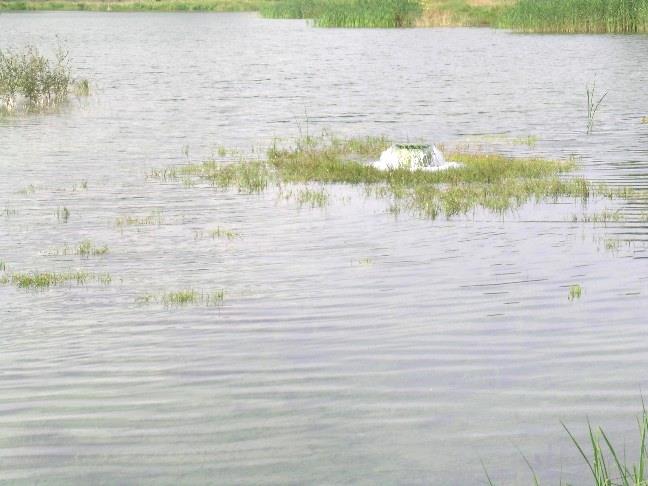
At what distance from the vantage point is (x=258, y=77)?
4747 cm

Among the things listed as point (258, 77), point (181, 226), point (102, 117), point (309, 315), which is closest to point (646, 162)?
point (181, 226)

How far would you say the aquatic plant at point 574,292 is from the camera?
12.4 m

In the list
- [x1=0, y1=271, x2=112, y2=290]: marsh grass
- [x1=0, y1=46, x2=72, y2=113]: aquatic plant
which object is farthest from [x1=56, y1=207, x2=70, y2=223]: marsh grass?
[x1=0, y1=46, x2=72, y2=113]: aquatic plant

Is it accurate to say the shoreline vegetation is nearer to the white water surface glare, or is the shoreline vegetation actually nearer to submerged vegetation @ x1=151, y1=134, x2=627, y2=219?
the white water surface glare

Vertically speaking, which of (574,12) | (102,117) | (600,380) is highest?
(574,12)

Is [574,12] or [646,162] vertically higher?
[574,12]

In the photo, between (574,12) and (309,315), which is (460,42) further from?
(309,315)

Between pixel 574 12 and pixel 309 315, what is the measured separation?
2088 inches

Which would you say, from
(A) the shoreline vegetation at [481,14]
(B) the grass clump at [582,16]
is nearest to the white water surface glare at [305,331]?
(B) the grass clump at [582,16]

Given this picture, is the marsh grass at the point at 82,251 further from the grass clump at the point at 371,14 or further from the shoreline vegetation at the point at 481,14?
the grass clump at the point at 371,14

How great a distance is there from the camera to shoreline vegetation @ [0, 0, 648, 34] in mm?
60281

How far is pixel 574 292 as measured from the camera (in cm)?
1257

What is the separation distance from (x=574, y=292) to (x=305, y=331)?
128 inches

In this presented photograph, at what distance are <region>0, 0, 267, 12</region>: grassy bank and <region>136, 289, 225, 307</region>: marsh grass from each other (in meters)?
120
